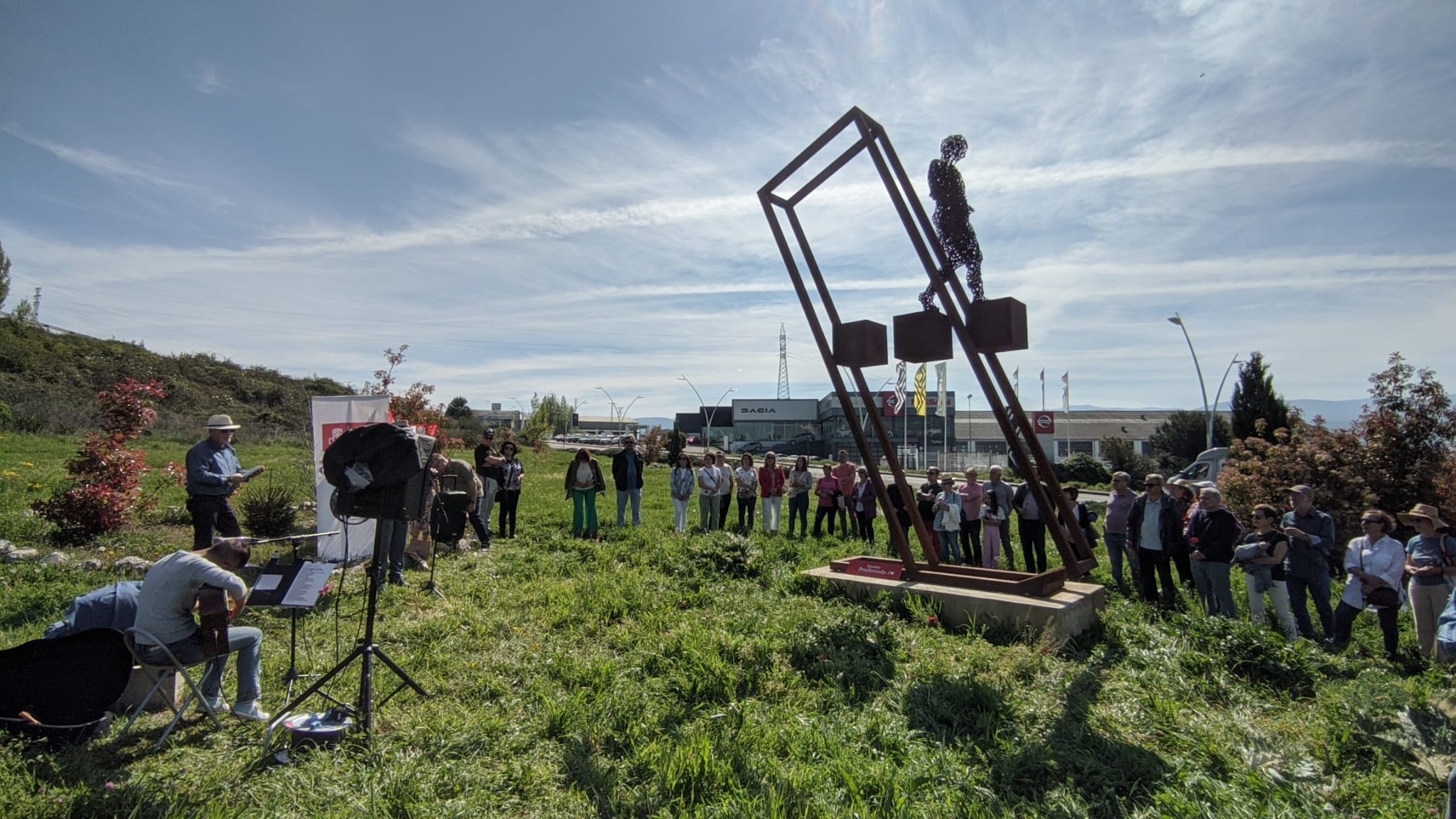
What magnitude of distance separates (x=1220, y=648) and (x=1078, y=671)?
1.30 meters

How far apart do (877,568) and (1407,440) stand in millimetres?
9255

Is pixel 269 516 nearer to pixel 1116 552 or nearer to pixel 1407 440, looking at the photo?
pixel 1116 552

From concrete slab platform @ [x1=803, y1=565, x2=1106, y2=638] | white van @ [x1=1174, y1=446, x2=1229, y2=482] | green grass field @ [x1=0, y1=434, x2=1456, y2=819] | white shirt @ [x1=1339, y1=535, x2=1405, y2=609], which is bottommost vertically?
green grass field @ [x1=0, y1=434, x2=1456, y2=819]

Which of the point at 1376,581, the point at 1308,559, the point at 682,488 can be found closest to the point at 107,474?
the point at 682,488

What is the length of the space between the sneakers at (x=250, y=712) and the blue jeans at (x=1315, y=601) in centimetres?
885

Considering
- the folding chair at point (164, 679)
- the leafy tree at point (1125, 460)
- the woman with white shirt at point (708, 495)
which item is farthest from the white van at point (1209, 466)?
the folding chair at point (164, 679)

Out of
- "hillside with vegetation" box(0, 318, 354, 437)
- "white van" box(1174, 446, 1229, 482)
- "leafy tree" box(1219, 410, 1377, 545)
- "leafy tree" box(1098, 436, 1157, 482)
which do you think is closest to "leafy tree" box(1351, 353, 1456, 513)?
"leafy tree" box(1219, 410, 1377, 545)

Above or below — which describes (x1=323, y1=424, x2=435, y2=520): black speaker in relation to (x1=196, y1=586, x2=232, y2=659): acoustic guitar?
above

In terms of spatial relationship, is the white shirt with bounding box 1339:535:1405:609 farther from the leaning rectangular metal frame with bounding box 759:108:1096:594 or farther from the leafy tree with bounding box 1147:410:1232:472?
the leafy tree with bounding box 1147:410:1232:472

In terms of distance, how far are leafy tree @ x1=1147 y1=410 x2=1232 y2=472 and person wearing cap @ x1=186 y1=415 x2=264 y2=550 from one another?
125 feet

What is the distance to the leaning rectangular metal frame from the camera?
255 inches

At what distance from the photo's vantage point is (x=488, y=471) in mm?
11555

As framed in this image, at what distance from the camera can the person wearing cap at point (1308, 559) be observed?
699cm

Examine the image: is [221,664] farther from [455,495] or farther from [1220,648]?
[1220,648]
